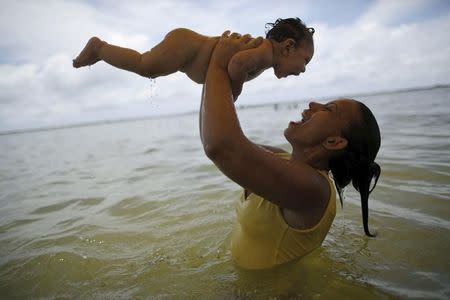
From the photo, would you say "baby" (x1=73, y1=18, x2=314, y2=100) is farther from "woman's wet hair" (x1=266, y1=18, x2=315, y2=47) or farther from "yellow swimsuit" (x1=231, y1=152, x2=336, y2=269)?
"yellow swimsuit" (x1=231, y1=152, x2=336, y2=269)

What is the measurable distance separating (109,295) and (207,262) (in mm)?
888

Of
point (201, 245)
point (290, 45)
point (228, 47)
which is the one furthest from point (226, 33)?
point (201, 245)

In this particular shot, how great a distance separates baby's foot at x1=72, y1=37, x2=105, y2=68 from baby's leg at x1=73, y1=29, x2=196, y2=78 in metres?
0.11

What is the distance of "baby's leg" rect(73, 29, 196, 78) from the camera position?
7.39ft

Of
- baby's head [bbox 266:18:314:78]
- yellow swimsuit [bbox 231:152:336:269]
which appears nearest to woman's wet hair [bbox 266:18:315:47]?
baby's head [bbox 266:18:314:78]

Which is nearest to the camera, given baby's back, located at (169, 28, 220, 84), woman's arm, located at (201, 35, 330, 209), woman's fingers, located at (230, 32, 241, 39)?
woman's arm, located at (201, 35, 330, 209)

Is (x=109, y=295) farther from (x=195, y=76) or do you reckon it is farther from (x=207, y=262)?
(x=195, y=76)

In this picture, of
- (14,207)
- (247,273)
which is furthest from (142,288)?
(14,207)

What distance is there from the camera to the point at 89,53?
250 centimetres

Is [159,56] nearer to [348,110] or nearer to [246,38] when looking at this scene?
[246,38]

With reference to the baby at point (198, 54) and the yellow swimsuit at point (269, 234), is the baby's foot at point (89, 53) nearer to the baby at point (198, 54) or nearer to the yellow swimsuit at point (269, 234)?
the baby at point (198, 54)

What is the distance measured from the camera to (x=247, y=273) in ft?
8.30

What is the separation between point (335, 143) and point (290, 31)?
908 mm

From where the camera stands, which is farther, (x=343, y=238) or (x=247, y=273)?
(x=343, y=238)
